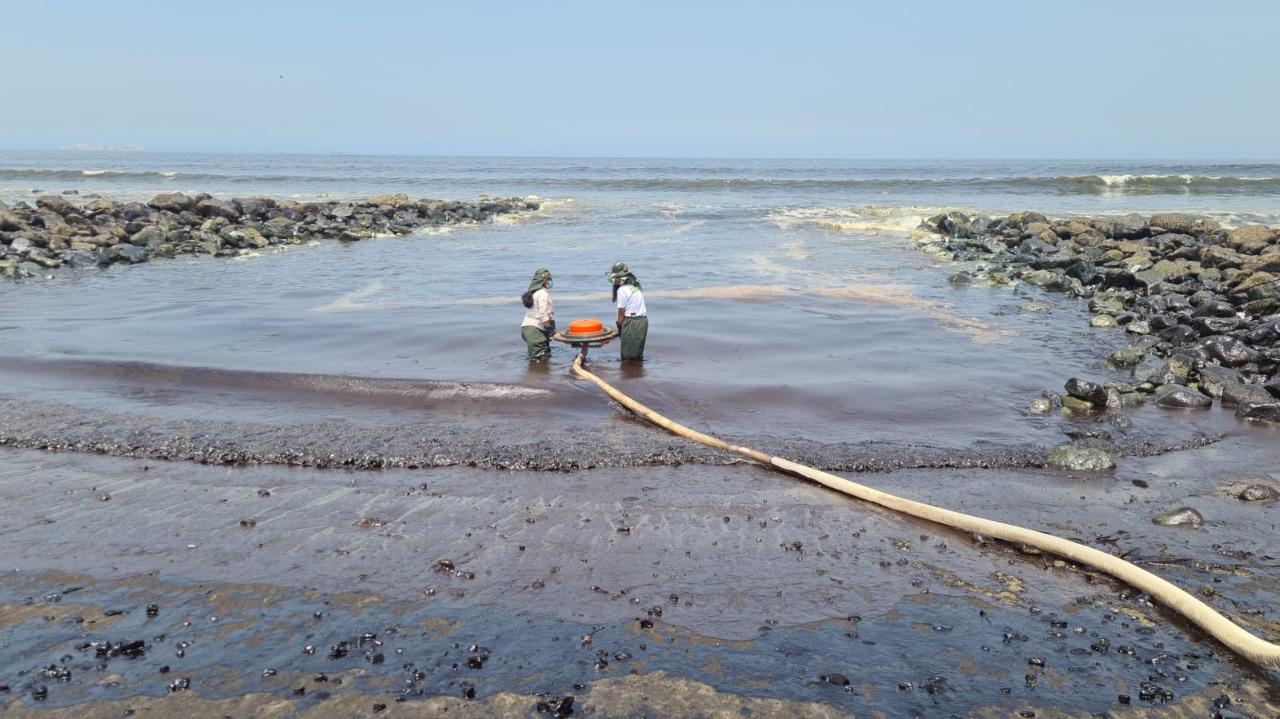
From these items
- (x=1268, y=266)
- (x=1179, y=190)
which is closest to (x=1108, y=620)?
(x=1268, y=266)

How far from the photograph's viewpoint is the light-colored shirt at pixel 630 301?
434 inches

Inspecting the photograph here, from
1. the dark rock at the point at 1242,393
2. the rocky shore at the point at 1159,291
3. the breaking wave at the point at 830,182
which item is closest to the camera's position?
the dark rock at the point at 1242,393

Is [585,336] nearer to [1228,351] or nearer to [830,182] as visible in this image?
[1228,351]

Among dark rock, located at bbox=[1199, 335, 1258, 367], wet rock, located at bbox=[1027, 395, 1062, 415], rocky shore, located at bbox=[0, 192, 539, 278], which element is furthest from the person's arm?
rocky shore, located at bbox=[0, 192, 539, 278]

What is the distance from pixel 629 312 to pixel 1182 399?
255 inches

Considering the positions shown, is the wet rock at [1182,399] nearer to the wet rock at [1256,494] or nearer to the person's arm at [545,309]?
the wet rock at [1256,494]

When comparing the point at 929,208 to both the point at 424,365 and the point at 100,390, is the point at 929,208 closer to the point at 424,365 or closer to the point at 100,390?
the point at 424,365

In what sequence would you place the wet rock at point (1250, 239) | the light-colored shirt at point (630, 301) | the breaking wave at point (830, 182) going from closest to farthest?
the light-colored shirt at point (630, 301)
the wet rock at point (1250, 239)
the breaking wave at point (830, 182)

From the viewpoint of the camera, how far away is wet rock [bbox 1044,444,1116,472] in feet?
25.1

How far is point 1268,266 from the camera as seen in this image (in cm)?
1623

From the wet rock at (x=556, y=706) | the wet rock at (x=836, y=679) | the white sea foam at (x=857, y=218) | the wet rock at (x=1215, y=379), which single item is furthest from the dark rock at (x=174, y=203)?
the wet rock at (x=836, y=679)

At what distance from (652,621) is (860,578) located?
146 centimetres

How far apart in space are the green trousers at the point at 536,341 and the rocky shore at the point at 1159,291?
5.95 meters

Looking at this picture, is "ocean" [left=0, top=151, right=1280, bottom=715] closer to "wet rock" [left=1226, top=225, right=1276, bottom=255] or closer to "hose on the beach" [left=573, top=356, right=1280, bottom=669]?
"hose on the beach" [left=573, top=356, right=1280, bottom=669]
